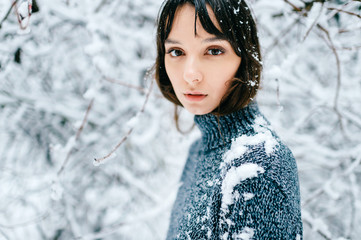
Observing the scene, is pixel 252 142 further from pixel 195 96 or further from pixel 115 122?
pixel 115 122

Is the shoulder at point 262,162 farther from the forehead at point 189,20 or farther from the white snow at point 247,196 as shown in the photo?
the forehead at point 189,20

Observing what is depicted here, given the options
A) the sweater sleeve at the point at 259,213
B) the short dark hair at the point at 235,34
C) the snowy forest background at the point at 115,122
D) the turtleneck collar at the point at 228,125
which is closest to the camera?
the sweater sleeve at the point at 259,213

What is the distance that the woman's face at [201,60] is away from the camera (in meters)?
0.87

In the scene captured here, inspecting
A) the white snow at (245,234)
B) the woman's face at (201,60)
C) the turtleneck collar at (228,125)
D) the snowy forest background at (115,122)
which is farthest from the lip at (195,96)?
the snowy forest background at (115,122)

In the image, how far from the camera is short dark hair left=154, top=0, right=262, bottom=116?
33.3 inches

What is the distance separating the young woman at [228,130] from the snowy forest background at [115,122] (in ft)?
2.56

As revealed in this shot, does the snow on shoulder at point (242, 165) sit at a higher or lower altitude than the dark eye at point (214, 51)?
lower

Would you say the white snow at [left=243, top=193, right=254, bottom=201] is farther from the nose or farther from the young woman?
the nose

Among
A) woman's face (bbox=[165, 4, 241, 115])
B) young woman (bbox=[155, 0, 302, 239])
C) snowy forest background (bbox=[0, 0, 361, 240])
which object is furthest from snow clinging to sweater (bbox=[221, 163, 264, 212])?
snowy forest background (bbox=[0, 0, 361, 240])

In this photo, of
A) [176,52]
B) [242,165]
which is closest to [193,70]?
[176,52]

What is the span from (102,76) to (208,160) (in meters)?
0.92

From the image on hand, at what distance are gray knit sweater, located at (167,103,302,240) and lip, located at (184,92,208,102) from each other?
137mm

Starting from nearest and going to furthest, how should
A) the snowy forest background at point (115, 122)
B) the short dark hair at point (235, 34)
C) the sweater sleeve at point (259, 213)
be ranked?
the sweater sleeve at point (259, 213)
the short dark hair at point (235, 34)
the snowy forest background at point (115, 122)

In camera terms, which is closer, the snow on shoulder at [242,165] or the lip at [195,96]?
the snow on shoulder at [242,165]
